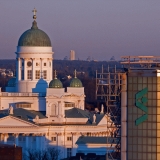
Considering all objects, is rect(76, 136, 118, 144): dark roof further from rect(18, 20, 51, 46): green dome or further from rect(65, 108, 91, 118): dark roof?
rect(18, 20, 51, 46): green dome

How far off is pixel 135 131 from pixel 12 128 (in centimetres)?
6155

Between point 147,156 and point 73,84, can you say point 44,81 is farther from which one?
point 147,156

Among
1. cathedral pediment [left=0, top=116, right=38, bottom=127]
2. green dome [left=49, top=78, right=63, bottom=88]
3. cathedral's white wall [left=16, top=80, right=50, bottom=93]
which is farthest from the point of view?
cathedral's white wall [left=16, top=80, right=50, bottom=93]

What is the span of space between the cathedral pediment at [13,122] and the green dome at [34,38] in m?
11.2

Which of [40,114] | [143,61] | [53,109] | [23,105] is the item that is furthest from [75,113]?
[143,61]

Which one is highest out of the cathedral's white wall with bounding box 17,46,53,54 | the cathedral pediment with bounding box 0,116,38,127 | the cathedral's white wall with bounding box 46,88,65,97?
the cathedral's white wall with bounding box 17,46,53,54

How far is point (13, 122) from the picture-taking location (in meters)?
154

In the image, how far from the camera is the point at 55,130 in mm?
156125

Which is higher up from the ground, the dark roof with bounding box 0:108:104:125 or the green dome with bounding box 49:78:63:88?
the green dome with bounding box 49:78:63:88

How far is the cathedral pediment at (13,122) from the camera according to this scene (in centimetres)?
15350

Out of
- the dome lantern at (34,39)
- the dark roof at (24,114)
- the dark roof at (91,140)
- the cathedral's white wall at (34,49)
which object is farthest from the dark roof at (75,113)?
the dark roof at (91,140)

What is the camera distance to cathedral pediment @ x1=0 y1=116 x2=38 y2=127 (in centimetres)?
15350

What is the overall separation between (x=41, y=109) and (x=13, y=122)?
254 inches

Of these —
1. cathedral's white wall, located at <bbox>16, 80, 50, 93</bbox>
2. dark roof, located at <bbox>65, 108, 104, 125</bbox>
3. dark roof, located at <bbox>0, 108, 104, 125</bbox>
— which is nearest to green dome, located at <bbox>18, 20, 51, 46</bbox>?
cathedral's white wall, located at <bbox>16, 80, 50, 93</bbox>
